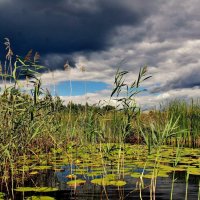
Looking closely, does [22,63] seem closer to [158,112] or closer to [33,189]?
[33,189]

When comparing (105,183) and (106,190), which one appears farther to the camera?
(105,183)

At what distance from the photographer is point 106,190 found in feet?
22.5

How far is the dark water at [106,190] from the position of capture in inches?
256

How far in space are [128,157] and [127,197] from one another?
4968 millimetres

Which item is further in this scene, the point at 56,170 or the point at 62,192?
the point at 56,170

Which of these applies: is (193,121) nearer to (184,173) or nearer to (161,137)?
(184,173)

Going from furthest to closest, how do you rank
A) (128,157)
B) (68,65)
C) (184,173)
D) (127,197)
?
(128,157) → (184,173) → (68,65) → (127,197)

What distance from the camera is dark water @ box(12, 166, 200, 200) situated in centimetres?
650

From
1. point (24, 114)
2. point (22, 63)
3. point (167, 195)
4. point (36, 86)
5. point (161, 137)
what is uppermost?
point (22, 63)

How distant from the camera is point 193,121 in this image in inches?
663

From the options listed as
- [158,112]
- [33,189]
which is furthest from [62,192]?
[158,112]

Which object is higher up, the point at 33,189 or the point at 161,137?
the point at 161,137

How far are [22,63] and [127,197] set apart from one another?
135 inches

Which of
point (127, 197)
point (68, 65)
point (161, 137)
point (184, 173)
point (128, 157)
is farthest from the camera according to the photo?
point (128, 157)
